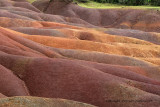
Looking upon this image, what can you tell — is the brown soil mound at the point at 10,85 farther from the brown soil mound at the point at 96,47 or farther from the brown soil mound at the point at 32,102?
the brown soil mound at the point at 96,47

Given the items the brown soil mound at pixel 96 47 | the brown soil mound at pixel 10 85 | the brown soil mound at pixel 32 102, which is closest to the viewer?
the brown soil mound at pixel 32 102

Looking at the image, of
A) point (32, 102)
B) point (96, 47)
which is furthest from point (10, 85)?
point (96, 47)

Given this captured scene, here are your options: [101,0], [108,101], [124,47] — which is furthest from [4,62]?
[101,0]

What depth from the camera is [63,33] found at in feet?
73.6

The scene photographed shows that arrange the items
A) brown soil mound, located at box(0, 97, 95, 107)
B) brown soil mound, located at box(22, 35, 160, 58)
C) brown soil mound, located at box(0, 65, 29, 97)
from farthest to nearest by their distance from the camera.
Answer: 1. brown soil mound, located at box(22, 35, 160, 58)
2. brown soil mound, located at box(0, 65, 29, 97)
3. brown soil mound, located at box(0, 97, 95, 107)

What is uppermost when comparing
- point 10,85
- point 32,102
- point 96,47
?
point 32,102

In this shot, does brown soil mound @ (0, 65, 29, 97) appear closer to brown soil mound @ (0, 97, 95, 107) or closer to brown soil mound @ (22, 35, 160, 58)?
brown soil mound @ (0, 97, 95, 107)

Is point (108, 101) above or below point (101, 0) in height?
above

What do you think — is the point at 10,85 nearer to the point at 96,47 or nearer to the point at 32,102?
the point at 32,102

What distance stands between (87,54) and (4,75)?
27.9 feet

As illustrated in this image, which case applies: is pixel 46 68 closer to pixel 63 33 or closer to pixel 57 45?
pixel 57 45

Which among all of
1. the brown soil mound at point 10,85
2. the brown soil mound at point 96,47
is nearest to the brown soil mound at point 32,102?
the brown soil mound at point 10,85

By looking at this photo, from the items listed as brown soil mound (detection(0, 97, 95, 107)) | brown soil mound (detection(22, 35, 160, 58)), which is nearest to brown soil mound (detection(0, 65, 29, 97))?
brown soil mound (detection(0, 97, 95, 107))

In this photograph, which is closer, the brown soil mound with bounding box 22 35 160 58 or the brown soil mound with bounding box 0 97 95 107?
the brown soil mound with bounding box 0 97 95 107
